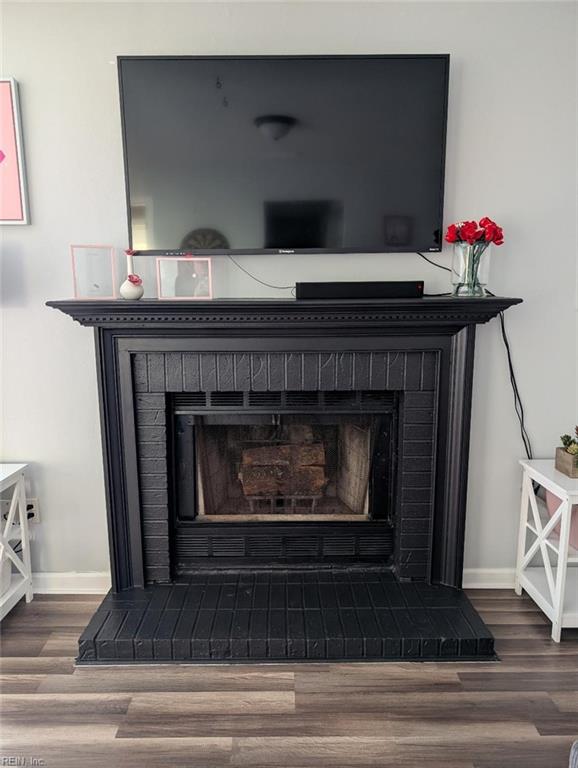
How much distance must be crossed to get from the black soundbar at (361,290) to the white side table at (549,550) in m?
0.87

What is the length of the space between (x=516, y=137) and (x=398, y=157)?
0.48 m

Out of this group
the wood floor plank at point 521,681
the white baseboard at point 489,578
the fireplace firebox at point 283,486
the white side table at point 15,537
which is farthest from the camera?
the white baseboard at point 489,578

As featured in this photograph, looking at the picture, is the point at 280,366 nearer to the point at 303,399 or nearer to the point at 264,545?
the point at 303,399

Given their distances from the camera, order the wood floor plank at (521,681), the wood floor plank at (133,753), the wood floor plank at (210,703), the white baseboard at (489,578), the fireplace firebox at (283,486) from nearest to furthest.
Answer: the wood floor plank at (133,753)
the wood floor plank at (210,703)
the wood floor plank at (521,681)
the fireplace firebox at (283,486)
the white baseboard at (489,578)

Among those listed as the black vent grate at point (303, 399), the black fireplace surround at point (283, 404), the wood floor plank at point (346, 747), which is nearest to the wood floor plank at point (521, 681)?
the wood floor plank at point (346, 747)

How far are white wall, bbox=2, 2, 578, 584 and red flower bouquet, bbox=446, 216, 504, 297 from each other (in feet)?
0.46

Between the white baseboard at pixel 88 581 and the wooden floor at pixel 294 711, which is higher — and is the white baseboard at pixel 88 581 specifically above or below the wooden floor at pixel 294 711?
above

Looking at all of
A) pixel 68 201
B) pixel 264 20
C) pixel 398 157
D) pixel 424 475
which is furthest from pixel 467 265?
pixel 68 201

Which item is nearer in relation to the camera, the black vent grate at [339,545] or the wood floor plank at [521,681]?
the wood floor plank at [521,681]

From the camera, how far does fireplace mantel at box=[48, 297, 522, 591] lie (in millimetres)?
1993

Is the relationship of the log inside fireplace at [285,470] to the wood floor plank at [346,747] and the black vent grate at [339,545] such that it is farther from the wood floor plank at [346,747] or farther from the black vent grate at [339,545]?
the wood floor plank at [346,747]

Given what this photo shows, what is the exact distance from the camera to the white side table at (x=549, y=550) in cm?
199

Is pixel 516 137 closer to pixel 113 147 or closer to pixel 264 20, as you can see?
pixel 264 20

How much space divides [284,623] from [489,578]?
0.97 meters
